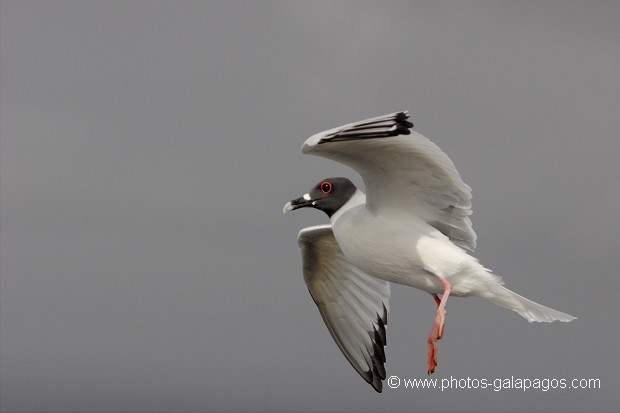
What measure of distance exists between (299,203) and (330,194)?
64cm

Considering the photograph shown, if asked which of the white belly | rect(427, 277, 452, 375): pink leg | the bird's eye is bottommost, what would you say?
rect(427, 277, 452, 375): pink leg

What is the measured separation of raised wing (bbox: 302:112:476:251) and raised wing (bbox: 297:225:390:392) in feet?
12.2

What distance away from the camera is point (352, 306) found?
860 inches

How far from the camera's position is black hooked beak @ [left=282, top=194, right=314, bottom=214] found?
18891mm

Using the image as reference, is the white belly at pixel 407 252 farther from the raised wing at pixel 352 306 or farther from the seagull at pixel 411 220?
the raised wing at pixel 352 306

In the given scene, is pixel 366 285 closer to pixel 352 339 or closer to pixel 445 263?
pixel 352 339

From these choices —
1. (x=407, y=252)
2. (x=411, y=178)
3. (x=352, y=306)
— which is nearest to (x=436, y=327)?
(x=407, y=252)

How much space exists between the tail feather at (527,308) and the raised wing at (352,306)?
408 centimetres

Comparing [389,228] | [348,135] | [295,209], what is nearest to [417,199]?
[389,228]

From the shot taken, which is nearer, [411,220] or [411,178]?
[411,178]

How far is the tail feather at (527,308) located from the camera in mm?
17875

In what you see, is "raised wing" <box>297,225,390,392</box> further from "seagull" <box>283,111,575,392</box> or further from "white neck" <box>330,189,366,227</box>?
"white neck" <box>330,189,366,227</box>

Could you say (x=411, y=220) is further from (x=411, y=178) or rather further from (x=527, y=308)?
(x=527, y=308)

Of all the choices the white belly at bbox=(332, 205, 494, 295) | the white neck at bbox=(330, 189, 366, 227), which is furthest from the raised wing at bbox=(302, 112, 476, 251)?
the white neck at bbox=(330, 189, 366, 227)
